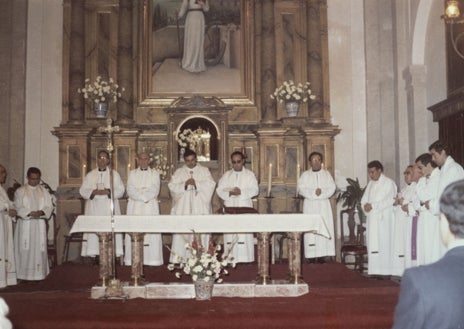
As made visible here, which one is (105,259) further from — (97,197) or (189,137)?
(189,137)

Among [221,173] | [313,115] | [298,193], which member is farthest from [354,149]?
[221,173]

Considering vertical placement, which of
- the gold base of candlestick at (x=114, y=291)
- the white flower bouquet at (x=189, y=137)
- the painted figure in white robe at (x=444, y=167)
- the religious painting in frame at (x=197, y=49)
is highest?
the religious painting in frame at (x=197, y=49)

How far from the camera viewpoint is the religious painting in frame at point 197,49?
1331 cm

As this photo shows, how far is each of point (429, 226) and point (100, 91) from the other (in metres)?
6.91

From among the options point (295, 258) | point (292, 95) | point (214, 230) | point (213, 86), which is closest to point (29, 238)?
point (214, 230)

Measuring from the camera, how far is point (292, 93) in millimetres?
12812

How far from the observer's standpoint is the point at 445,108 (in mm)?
11359

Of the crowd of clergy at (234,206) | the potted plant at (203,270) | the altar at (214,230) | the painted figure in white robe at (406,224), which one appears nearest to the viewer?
the potted plant at (203,270)

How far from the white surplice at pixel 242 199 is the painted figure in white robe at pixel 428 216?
3015 millimetres

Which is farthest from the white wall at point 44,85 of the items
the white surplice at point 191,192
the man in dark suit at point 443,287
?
the man in dark suit at point 443,287

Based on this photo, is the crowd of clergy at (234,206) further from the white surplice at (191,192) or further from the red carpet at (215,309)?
the red carpet at (215,309)

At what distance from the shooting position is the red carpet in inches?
247

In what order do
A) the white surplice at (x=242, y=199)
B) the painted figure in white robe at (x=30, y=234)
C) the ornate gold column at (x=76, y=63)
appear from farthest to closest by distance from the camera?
the ornate gold column at (x=76, y=63)
the white surplice at (x=242, y=199)
the painted figure in white robe at (x=30, y=234)

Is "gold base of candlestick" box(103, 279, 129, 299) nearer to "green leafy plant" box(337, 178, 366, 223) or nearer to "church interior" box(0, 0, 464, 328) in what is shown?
"church interior" box(0, 0, 464, 328)
